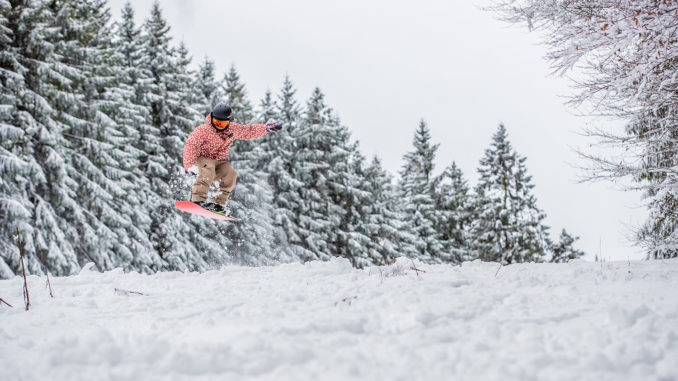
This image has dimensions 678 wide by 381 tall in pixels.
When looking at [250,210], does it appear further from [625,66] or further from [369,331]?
[369,331]

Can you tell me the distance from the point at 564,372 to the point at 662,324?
93cm

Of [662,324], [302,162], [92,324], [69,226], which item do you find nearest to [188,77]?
[302,162]

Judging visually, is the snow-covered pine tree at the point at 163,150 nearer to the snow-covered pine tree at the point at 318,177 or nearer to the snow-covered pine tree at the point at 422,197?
the snow-covered pine tree at the point at 318,177

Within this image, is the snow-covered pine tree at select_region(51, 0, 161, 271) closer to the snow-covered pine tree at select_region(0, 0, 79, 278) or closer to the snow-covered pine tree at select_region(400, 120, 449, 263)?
the snow-covered pine tree at select_region(0, 0, 79, 278)

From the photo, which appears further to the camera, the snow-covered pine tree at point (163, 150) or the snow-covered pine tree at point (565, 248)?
the snow-covered pine tree at point (565, 248)

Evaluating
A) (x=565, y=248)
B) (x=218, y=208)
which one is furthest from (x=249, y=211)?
(x=565, y=248)

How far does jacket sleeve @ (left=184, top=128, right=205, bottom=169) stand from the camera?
7.37m

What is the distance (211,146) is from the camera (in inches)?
297

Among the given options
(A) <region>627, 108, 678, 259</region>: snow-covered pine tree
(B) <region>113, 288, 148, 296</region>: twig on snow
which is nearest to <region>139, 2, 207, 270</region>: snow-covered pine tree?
(B) <region>113, 288, 148, 296</region>: twig on snow

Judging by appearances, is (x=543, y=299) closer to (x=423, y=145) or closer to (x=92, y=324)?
(x=92, y=324)

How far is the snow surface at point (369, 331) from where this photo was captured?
7.44 feet

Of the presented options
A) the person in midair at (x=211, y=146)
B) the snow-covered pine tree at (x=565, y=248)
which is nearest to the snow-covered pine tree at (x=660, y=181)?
the person in midair at (x=211, y=146)

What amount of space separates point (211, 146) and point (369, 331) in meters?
5.50

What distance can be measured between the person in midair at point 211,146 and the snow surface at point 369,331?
3.38m
